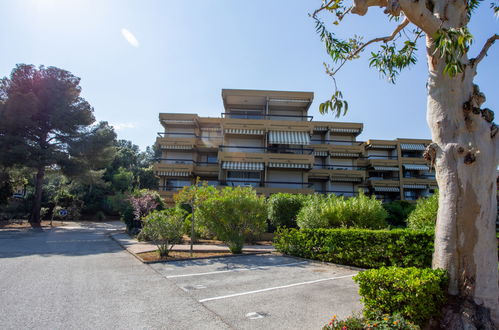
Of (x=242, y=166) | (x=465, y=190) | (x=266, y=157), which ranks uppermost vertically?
(x=266, y=157)

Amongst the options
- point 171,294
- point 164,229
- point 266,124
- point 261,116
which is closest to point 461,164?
point 171,294

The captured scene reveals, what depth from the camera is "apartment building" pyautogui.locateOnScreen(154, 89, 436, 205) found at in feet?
78.2

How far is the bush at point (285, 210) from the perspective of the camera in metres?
16.2

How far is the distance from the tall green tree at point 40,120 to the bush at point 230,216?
19403 mm

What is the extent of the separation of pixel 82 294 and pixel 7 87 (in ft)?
90.9

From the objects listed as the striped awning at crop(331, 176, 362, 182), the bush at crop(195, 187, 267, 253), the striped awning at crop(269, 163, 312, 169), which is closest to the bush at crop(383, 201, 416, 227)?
the striped awning at crop(331, 176, 362, 182)

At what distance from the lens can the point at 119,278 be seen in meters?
6.89

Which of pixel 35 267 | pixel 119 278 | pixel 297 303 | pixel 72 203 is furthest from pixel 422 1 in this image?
pixel 72 203

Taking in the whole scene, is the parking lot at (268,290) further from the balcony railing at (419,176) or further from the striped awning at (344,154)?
the balcony railing at (419,176)

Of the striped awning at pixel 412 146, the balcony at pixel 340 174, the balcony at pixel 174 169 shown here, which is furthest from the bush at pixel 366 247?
the striped awning at pixel 412 146

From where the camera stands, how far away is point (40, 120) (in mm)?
24641

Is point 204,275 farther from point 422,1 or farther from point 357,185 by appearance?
point 357,185

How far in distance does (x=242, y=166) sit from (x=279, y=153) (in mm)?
3655

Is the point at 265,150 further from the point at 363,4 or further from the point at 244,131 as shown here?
the point at 363,4
